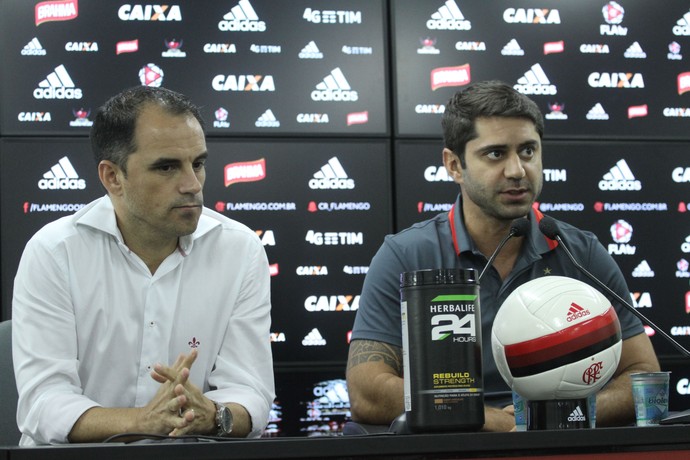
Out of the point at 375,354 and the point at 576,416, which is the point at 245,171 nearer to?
the point at 375,354

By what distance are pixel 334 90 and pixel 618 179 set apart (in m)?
1.28

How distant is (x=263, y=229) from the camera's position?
3.71 metres

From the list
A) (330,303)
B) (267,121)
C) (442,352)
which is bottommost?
(442,352)

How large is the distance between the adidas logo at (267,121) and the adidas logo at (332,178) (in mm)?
267

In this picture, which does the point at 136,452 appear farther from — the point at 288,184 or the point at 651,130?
the point at 651,130

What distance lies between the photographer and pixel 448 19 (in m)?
3.90

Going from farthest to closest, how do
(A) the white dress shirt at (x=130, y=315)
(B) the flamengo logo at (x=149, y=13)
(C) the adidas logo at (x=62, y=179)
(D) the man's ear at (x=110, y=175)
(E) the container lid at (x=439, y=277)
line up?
1. (B) the flamengo logo at (x=149, y=13)
2. (C) the adidas logo at (x=62, y=179)
3. (D) the man's ear at (x=110, y=175)
4. (A) the white dress shirt at (x=130, y=315)
5. (E) the container lid at (x=439, y=277)

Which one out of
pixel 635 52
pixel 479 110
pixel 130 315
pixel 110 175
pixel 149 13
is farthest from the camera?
pixel 635 52

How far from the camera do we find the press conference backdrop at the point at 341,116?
3678 mm

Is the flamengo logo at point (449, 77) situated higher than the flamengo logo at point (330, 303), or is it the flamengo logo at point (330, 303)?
the flamengo logo at point (449, 77)

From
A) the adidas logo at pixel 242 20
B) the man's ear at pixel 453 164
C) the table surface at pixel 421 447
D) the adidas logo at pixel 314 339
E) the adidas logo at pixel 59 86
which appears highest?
the adidas logo at pixel 242 20

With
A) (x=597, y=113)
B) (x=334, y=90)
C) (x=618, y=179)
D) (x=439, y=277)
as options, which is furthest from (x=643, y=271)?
(x=439, y=277)

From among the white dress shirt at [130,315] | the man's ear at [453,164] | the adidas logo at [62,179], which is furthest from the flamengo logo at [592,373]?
the adidas logo at [62,179]

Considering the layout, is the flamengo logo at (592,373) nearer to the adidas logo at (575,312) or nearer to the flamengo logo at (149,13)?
the adidas logo at (575,312)
